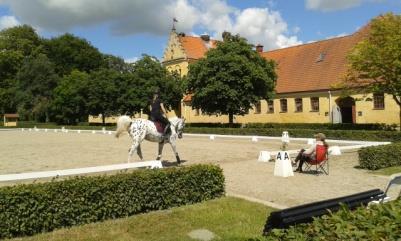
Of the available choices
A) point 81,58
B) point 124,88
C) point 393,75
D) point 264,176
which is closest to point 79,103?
point 124,88

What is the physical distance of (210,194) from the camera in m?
10.4

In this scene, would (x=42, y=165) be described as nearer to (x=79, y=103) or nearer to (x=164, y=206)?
(x=164, y=206)

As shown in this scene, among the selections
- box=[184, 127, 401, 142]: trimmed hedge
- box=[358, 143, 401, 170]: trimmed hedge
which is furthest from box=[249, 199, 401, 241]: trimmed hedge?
box=[184, 127, 401, 142]: trimmed hedge

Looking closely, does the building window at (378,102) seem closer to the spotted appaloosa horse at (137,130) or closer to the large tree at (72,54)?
the spotted appaloosa horse at (137,130)

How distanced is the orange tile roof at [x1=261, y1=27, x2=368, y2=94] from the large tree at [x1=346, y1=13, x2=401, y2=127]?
50.3 ft

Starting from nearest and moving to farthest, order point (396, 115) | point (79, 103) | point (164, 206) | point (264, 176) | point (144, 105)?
point (164, 206) < point (264, 176) < point (396, 115) < point (144, 105) < point (79, 103)

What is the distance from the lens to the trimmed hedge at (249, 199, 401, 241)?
161 inches

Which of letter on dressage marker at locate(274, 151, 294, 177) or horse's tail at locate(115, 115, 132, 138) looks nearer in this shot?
letter on dressage marker at locate(274, 151, 294, 177)

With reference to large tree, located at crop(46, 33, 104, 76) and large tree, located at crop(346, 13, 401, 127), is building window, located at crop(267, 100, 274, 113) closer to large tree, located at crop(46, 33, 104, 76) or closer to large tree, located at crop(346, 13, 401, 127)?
large tree, located at crop(346, 13, 401, 127)

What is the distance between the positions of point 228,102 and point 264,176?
28247 mm

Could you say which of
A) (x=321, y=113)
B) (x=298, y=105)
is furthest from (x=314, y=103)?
(x=298, y=105)

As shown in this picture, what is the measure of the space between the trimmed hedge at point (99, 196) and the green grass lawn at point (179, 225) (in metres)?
0.25

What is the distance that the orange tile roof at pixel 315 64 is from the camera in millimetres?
46750

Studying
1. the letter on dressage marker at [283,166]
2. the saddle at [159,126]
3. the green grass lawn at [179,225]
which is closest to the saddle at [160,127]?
the saddle at [159,126]
